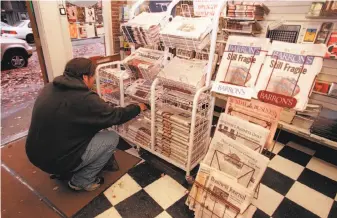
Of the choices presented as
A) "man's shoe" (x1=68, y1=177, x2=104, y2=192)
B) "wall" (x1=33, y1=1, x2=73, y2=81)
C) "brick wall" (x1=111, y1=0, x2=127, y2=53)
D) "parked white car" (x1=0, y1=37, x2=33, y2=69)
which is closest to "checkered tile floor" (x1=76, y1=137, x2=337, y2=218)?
"man's shoe" (x1=68, y1=177, x2=104, y2=192)

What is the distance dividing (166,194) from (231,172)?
68cm

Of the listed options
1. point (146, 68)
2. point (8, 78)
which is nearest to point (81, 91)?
point (146, 68)

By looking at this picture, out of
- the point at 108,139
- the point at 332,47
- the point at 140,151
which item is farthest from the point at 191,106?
the point at 332,47

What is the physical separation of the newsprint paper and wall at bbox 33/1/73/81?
2.67 m

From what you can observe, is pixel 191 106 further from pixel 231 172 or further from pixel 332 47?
pixel 332 47

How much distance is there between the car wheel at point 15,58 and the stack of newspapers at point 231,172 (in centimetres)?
622

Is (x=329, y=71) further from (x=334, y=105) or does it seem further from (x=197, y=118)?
(x=197, y=118)

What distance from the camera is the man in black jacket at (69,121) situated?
149 cm

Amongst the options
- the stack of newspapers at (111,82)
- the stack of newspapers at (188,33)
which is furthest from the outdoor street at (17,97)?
the stack of newspapers at (188,33)

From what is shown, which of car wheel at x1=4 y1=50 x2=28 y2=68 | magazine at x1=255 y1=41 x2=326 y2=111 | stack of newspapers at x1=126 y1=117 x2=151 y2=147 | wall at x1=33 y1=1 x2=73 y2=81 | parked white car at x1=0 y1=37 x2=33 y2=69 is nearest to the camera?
magazine at x1=255 y1=41 x2=326 y2=111

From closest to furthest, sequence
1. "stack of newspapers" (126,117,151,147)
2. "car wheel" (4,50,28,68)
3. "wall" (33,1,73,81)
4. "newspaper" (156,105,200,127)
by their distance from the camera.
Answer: "newspaper" (156,105,200,127)
"stack of newspapers" (126,117,151,147)
"wall" (33,1,73,81)
"car wheel" (4,50,28,68)

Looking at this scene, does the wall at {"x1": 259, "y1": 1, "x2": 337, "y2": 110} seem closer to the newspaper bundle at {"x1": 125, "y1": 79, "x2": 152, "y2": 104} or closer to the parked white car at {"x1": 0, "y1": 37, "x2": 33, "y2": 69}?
the newspaper bundle at {"x1": 125, "y1": 79, "x2": 152, "y2": 104}

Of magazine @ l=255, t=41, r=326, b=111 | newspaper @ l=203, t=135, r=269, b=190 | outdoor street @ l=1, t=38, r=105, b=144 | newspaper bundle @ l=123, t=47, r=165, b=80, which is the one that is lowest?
outdoor street @ l=1, t=38, r=105, b=144

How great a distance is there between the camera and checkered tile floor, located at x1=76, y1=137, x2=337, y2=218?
164cm
